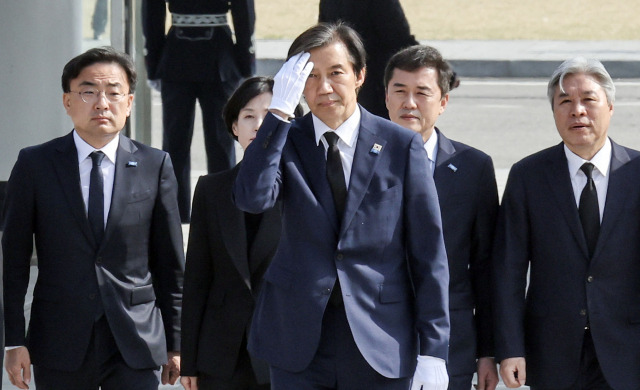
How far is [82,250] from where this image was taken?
4301mm

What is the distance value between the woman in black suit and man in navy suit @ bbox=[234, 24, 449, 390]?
576 millimetres

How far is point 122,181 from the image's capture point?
438cm

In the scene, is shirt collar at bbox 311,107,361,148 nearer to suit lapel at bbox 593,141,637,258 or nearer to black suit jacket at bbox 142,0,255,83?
suit lapel at bbox 593,141,637,258

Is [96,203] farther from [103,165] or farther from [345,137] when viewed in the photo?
[345,137]

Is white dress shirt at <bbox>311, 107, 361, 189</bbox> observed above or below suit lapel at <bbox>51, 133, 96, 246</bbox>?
above

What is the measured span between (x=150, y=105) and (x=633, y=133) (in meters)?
3.65

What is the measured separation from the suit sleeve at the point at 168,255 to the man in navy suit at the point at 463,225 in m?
0.83

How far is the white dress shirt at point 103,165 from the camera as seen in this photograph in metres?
4.37

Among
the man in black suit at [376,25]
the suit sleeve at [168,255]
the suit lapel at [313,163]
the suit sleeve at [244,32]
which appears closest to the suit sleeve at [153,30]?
the suit sleeve at [244,32]

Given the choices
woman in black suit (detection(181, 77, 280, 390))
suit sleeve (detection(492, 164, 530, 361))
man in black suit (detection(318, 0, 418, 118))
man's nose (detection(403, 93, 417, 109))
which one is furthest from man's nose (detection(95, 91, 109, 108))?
man in black suit (detection(318, 0, 418, 118))

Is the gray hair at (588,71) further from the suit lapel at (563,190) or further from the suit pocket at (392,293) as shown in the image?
the suit pocket at (392,293)

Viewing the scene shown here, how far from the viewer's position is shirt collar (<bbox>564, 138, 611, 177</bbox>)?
4316 millimetres

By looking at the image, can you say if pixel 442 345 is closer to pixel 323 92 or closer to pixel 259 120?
pixel 323 92

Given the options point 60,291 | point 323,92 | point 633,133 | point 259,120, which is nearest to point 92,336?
point 60,291
